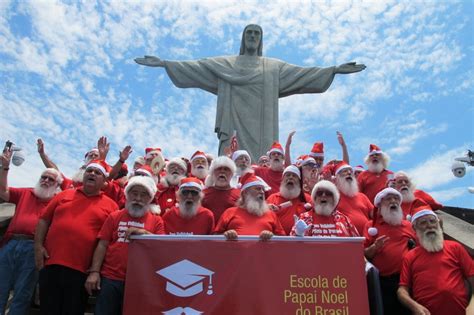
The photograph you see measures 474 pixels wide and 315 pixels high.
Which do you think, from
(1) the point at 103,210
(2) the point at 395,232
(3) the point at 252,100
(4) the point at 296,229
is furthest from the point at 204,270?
(3) the point at 252,100

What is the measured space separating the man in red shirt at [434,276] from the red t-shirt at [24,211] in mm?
3956

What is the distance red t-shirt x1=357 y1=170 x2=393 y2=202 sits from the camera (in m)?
6.74

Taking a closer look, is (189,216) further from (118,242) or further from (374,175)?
(374,175)

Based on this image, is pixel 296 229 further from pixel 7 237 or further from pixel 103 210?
pixel 7 237

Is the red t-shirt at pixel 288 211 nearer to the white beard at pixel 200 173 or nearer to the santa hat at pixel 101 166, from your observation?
the white beard at pixel 200 173

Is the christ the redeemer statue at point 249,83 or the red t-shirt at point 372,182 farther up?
the christ the redeemer statue at point 249,83

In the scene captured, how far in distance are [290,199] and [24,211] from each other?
312 cm

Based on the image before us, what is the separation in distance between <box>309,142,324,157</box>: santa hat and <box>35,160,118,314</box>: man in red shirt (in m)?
3.82

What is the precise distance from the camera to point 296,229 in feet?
13.7

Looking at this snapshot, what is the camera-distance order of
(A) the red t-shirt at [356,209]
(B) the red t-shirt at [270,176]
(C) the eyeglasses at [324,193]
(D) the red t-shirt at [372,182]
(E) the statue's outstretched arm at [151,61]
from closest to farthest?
(C) the eyeglasses at [324,193] → (A) the red t-shirt at [356,209] → (D) the red t-shirt at [372,182] → (B) the red t-shirt at [270,176] → (E) the statue's outstretched arm at [151,61]

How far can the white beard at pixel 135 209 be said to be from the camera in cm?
454

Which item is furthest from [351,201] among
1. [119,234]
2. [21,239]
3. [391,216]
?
[21,239]

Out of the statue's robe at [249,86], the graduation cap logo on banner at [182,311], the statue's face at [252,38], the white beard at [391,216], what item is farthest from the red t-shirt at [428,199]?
the statue's face at [252,38]

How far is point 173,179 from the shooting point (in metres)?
6.39
